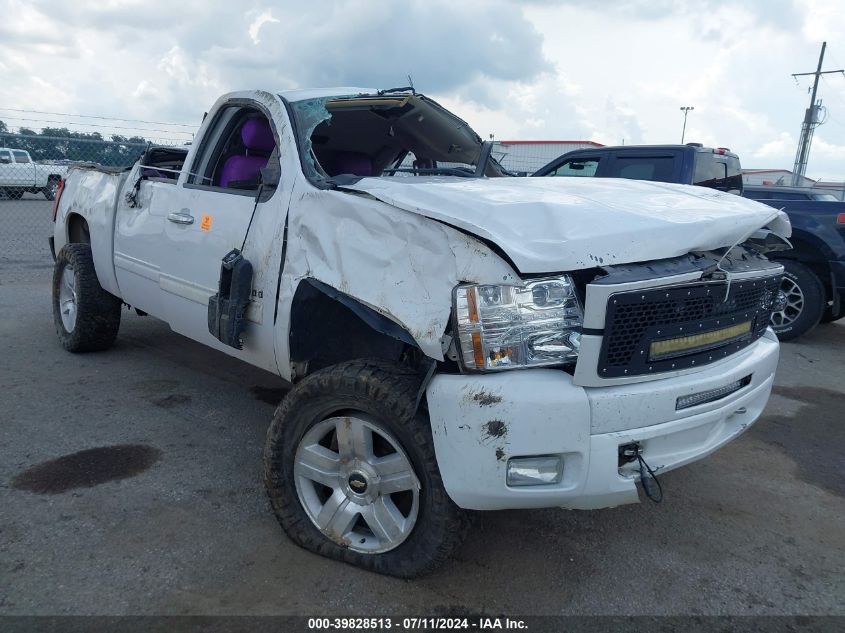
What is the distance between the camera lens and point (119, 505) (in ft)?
10.3

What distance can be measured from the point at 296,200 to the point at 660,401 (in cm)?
180

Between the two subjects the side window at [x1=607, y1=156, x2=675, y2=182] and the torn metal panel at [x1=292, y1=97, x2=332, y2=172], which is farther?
the side window at [x1=607, y1=156, x2=675, y2=182]

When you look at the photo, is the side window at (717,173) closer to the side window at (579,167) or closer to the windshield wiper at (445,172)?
the side window at (579,167)

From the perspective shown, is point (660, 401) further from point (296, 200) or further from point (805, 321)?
point (805, 321)

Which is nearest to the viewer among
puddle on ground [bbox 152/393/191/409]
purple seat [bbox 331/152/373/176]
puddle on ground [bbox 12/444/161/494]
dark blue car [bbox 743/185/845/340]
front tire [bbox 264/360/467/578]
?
front tire [bbox 264/360/467/578]

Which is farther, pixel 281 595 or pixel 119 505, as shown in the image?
pixel 119 505

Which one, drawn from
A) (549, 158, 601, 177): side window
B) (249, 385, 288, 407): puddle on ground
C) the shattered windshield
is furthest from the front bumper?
(549, 158, 601, 177): side window

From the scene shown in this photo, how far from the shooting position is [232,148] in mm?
4176

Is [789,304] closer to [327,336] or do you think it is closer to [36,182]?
[327,336]

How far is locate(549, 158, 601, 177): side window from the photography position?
788 cm

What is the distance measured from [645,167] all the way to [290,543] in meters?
6.05

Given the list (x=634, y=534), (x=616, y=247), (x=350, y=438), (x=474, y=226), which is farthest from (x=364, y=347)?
(x=634, y=534)

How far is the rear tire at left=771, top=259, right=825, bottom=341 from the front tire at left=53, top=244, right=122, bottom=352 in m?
6.36

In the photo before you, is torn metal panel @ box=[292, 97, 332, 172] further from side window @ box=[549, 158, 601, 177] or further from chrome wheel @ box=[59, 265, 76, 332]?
side window @ box=[549, 158, 601, 177]
